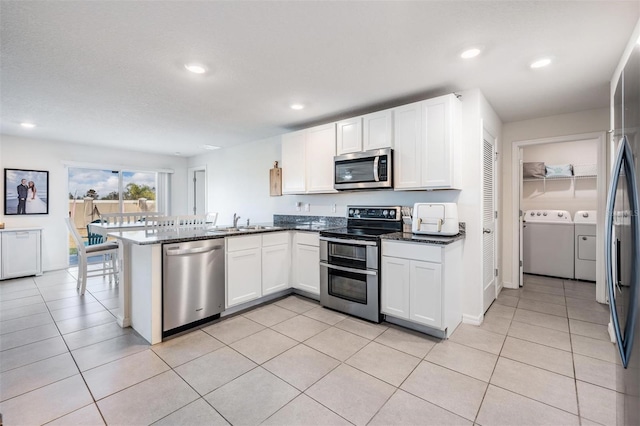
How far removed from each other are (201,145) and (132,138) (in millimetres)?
1141

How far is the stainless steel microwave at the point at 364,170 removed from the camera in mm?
3150

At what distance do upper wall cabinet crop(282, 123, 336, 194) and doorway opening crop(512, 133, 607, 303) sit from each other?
105 inches

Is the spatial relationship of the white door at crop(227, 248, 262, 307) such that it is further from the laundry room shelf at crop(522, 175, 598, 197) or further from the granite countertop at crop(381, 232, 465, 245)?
the laundry room shelf at crop(522, 175, 598, 197)

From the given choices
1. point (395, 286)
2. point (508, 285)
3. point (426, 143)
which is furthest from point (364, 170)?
→ point (508, 285)

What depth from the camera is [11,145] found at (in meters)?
4.80

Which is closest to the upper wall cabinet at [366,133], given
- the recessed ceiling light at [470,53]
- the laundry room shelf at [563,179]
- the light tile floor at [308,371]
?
the recessed ceiling light at [470,53]

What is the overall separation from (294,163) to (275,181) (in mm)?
622

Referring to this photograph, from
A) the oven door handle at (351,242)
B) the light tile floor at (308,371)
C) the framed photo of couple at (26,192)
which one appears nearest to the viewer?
the light tile floor at (308,371)

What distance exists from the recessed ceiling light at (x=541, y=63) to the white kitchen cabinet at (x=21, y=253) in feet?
23.3

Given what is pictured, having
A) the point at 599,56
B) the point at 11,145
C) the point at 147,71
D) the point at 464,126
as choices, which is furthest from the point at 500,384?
the point at 11,145

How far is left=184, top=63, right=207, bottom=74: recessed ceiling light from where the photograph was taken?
2406 millimetres

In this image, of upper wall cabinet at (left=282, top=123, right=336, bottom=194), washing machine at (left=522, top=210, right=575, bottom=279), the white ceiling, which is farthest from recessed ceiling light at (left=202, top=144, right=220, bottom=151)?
washing machine at (left=522, top=210, right=575, bottom=279)

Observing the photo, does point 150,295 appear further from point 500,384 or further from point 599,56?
point 599,56

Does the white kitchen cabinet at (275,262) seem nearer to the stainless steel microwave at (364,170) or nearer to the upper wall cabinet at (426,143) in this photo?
the stainless steel microwave at (364,170)
